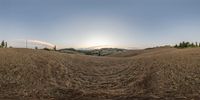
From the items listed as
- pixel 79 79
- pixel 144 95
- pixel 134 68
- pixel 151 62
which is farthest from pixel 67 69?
pixel 144 95

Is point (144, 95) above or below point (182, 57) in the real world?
below

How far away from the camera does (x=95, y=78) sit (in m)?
23.0

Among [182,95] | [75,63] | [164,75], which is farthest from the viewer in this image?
[75,63]

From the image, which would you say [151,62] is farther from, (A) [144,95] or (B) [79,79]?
(A) [144,95]

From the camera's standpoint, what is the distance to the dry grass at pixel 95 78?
733 inches

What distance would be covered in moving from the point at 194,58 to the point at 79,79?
9.49m

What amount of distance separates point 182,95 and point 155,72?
502 cm

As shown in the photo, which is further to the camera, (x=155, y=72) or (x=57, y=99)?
(x=155, y=72)

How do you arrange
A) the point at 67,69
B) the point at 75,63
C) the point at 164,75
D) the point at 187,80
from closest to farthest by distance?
1. the point at 187,80
2. the point at 164,75
3. the point at 67,69
4. the point at 75,63

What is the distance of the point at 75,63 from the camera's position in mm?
28188

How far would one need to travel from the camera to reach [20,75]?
888 inches

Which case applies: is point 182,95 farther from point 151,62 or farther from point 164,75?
point 151,62

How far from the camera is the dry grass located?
18.6 metres

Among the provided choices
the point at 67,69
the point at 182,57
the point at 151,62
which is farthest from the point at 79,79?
the point at 182,57
